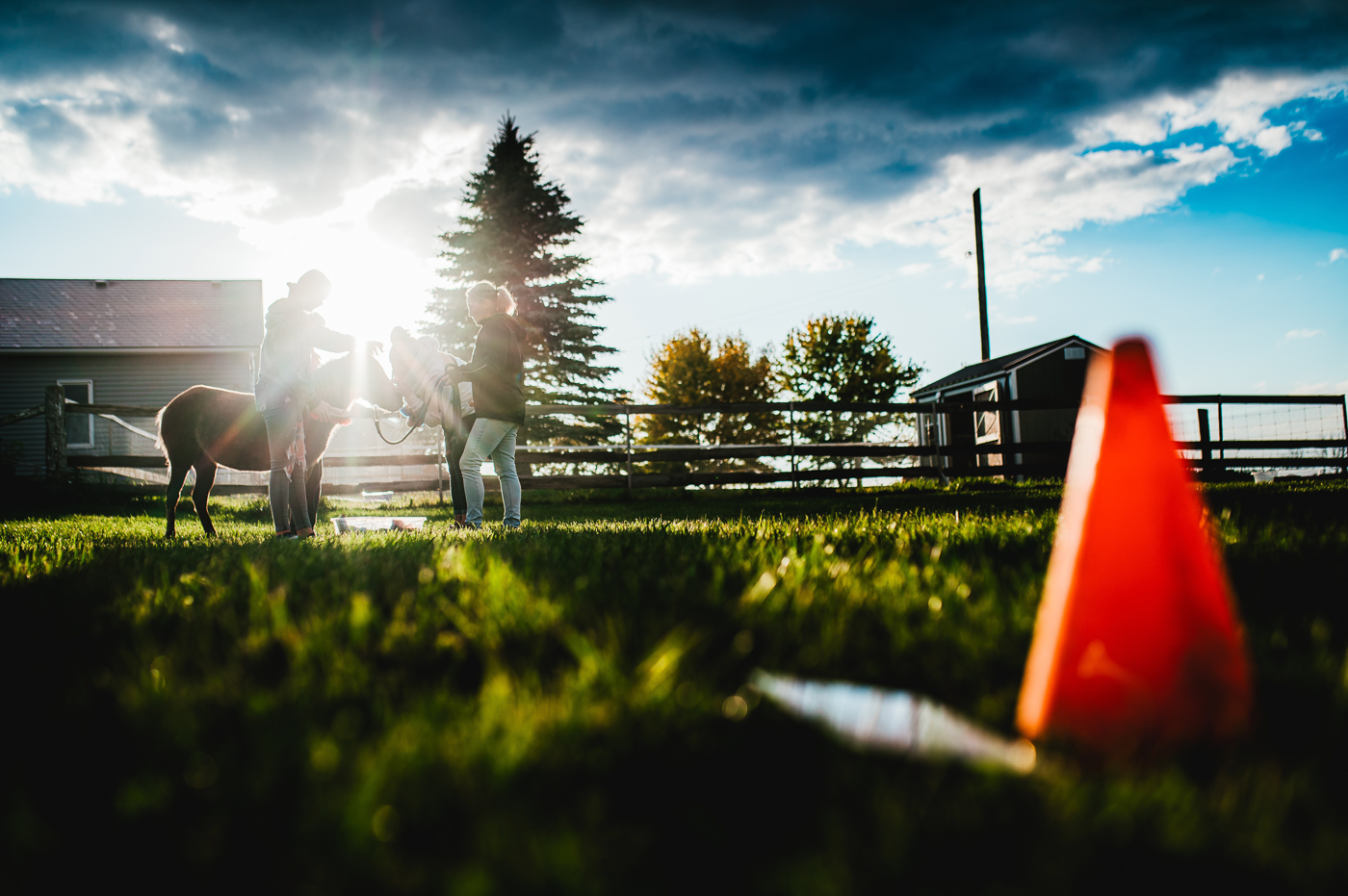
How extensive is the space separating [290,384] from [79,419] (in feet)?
81.8

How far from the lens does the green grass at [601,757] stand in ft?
2.55

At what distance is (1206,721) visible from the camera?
42.1 inches

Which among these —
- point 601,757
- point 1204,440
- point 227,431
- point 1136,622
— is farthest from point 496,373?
point 1204,440

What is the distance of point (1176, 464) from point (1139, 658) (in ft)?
1.10

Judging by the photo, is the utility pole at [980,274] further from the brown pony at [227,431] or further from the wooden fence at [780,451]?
the brown pony at [227,431]

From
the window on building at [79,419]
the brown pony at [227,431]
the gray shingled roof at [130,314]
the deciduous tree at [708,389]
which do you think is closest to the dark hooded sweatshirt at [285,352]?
the brown pony at [227,431]

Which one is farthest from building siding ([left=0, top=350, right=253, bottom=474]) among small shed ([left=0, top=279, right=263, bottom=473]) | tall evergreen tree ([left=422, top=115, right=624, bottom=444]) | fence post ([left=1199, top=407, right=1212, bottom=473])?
fence post ([left=1199, top=407, right=1212, bottom=473])

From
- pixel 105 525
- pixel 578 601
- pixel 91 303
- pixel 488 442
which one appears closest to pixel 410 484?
pixel 105 525

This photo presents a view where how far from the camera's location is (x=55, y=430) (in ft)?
42.1

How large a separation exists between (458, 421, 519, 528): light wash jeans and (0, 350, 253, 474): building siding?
21.9 m

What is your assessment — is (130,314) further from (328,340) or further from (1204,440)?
(1204,440)

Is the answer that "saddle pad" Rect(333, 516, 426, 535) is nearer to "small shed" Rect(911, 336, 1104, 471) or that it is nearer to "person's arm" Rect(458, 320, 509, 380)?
"person's arm" Rect(458, 320, 509, 380)

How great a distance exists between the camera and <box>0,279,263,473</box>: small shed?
24.7 metres

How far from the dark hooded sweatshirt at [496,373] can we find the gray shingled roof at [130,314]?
2369cm
